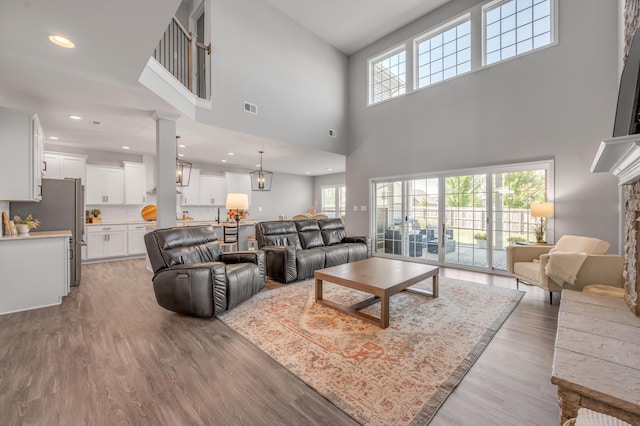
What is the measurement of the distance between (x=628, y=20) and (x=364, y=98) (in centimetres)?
505

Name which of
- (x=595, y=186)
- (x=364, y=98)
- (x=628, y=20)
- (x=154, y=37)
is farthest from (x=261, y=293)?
(x=364, y=98)

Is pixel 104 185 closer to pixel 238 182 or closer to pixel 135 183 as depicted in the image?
pixel 135 183

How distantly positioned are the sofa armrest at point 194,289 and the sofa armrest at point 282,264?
1.34 m

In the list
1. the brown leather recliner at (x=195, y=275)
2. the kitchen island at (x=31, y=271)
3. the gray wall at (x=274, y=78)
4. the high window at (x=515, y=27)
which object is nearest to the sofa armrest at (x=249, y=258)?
the brown leather recliner at (x=195, y=275)

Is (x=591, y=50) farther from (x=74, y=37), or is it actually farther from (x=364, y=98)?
(x=74, y=37)

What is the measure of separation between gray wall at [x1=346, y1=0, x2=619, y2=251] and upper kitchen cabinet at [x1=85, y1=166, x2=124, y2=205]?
6516 millimetres

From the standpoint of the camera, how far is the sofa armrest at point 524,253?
12.5 feet

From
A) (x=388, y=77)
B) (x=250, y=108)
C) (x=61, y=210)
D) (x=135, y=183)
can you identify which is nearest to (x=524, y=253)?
(x=388, y=77)

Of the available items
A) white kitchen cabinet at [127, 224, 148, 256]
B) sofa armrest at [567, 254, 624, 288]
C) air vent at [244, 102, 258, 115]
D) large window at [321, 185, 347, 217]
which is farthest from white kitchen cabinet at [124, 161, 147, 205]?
sofa armrest at [567, 254, 624, 288]

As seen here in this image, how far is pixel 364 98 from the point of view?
720cm

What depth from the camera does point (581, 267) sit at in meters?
3.00

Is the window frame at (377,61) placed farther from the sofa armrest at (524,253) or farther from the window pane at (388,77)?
the sofa armrest at (524,253)

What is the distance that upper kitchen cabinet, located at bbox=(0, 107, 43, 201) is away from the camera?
3.26 metres

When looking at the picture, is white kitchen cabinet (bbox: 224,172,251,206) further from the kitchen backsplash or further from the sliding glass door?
the sliding glass door
